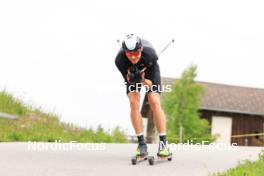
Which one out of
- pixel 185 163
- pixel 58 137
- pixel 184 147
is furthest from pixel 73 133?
pixel 185 163

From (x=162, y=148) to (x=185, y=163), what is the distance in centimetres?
44

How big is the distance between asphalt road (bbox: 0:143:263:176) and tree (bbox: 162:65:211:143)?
26.0 m

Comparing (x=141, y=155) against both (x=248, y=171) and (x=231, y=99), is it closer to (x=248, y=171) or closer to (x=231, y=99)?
(x=248, y=171)

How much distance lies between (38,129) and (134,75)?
611cm

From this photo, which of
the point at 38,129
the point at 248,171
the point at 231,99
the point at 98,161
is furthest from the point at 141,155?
the point at 231,99

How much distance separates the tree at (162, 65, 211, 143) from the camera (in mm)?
37156

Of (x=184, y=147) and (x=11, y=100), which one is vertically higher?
(x=11, y=100)

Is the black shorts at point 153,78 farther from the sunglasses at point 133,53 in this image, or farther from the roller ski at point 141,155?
the roller ski at point 141,155

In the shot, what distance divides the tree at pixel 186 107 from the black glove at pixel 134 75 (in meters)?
28.2

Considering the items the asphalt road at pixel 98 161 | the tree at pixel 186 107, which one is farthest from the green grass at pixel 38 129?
the tree at pixel 186 107

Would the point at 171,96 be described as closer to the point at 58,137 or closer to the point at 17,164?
the point at 58,137

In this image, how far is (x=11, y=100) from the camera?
16.0 meters

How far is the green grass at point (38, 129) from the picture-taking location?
40.8ft

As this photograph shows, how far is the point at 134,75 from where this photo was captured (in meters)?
8.12
